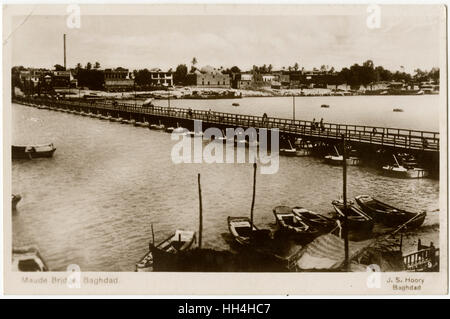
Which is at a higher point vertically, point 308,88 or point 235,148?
point 308,88

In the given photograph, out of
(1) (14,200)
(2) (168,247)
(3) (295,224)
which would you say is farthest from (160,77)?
(3) (295,224)

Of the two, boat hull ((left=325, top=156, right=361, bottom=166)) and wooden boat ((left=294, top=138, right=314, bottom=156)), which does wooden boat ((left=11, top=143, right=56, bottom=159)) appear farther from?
boat hull ((left=325, top=156, right=361, bottom=166))

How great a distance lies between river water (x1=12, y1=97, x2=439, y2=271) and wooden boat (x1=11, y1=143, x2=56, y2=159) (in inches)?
3.7

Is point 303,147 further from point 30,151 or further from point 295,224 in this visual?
point 30,151

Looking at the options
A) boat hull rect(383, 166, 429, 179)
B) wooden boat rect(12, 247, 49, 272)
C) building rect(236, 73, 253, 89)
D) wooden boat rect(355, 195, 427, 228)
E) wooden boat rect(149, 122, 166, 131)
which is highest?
building rect(236, 73, 253, 89)

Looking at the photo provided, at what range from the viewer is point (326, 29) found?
20.1 ft

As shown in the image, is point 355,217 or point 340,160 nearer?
point 355,217

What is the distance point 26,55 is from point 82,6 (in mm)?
981

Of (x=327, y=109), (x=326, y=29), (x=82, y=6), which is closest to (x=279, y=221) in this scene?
(x=327, y=109)

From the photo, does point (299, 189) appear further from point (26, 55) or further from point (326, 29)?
point (26, 55)

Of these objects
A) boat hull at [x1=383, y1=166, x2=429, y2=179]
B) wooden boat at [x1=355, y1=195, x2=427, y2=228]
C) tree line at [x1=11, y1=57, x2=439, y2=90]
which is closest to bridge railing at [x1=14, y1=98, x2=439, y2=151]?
boat hull at [x1=383, y1=166, x2=429, y2=179]

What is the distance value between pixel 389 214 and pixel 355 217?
0.46 meters

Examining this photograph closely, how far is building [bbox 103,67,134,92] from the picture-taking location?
21.6 feet

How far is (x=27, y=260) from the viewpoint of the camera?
604cm
